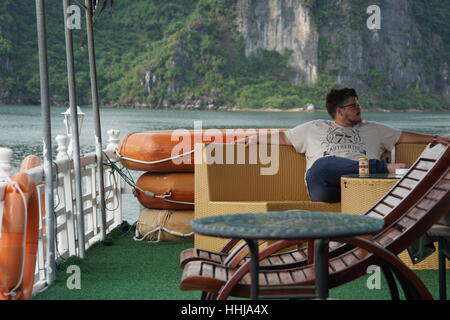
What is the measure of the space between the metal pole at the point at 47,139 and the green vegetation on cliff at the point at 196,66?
43.4m

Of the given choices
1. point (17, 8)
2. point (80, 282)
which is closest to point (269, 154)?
point (80, 282)

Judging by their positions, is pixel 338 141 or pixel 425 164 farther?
pixel 338 141

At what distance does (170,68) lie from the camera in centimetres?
5984

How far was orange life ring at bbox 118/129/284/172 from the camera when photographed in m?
5.52

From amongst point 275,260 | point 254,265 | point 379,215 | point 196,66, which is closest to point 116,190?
point 275,260

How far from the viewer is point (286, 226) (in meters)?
2.12

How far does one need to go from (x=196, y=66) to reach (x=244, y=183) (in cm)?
5610

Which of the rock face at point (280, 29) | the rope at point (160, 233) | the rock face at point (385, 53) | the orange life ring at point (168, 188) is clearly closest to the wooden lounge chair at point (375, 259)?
the rope at point (160, 233)

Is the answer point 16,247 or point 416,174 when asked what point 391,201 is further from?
point 16,247

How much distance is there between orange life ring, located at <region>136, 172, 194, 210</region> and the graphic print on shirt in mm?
1412

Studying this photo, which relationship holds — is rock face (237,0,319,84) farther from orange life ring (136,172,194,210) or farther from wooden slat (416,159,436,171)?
wooden slat (416,159,436,171)

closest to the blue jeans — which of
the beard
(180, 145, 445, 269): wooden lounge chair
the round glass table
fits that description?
the beard
